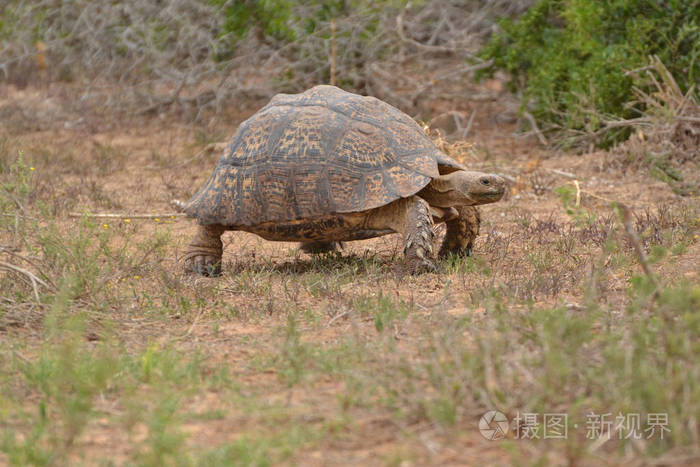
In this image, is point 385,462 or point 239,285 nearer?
point 385,462

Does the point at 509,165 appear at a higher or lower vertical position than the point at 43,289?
lower

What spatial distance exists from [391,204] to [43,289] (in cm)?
226

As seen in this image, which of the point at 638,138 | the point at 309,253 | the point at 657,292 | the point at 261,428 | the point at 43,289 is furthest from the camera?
the point at 638,138

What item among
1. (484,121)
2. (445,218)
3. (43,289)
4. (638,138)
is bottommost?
(484,121)

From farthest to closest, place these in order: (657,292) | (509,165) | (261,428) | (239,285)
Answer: (509,165) < (239,285) < (657,292) < (261,428)

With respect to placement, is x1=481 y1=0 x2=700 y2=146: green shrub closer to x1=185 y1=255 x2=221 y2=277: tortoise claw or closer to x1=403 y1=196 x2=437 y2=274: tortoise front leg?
Result: x1=403 y1=196 x2=437 y2=274: tortoise front leg

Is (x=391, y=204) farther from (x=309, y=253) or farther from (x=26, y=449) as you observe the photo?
(x=26, y=449)

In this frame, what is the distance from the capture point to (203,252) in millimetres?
5918

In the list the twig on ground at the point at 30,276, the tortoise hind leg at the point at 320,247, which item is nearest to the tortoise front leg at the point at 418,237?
the tortoise hind leg at the point at 320,247

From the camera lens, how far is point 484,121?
39.8ft

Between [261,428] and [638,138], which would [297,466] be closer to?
[261,428]

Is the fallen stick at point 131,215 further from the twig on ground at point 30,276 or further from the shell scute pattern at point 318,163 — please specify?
the twig on ground at point 30,276

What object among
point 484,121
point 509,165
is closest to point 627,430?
point 509,165

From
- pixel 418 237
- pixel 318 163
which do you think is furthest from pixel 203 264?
pixel 418 237
